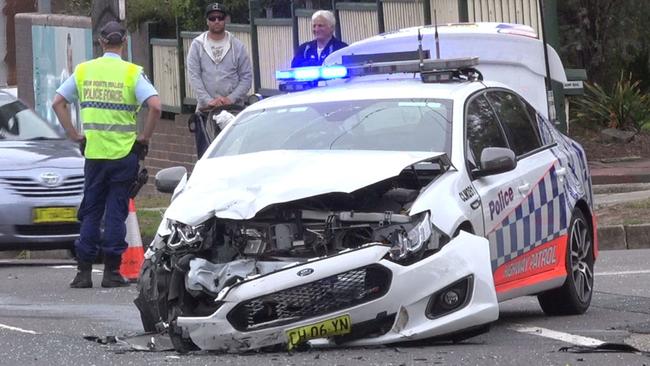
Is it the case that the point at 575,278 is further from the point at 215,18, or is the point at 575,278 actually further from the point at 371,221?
the point at 215,18

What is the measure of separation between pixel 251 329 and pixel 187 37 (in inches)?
634

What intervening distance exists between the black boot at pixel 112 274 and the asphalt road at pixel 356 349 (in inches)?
6.7

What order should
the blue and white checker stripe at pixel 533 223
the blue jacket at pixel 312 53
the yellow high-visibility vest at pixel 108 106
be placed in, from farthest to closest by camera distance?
the blue jacket at pixel 312 53, the yellow high-visibility vest at pixel 108 106, the blue and white checker stripe at pixel 533 223

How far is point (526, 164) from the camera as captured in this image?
30.7 ft

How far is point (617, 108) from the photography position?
2236 cm

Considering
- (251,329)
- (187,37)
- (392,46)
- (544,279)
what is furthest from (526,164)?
(187,37)

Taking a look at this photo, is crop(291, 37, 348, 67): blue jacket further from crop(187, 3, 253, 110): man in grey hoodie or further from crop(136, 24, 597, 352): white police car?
crop(136, 24, 597, 352): white police car

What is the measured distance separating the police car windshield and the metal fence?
8.87 metres

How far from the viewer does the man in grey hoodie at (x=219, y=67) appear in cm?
1393

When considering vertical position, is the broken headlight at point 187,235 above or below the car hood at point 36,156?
below

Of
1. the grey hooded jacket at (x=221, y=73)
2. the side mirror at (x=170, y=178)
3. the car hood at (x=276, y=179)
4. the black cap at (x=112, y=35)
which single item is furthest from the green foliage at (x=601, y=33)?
the car hood at (x=276, y=179)

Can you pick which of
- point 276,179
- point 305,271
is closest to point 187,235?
point 276,179

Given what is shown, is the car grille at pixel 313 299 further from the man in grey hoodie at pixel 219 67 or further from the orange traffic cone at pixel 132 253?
→ the man in grey hoodie at pixel 219 67

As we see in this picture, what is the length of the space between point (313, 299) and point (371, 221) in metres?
0.53
